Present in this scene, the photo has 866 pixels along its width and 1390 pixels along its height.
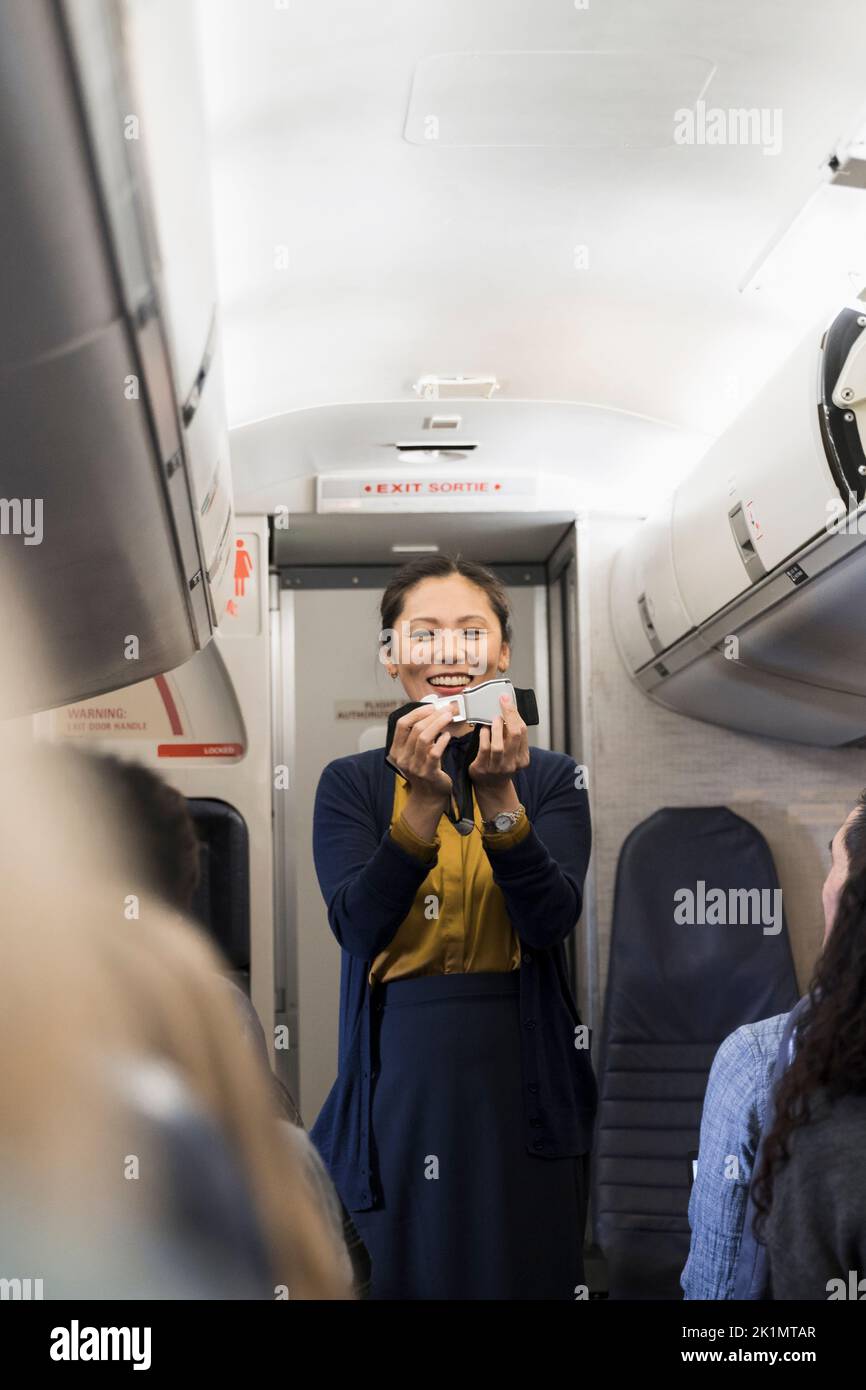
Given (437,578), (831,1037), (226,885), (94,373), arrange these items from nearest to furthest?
1. (94,373)
2. (831,1037)
3. (437,578)
4. (226,885)

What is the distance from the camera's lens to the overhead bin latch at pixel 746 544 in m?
2.48

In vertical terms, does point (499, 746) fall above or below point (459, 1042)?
above

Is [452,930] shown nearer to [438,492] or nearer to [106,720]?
[106,720]

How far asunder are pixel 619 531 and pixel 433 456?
1.78ft

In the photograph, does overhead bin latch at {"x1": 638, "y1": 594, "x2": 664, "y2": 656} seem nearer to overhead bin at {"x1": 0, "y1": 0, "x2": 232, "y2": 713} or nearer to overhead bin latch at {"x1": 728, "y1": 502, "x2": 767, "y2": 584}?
overhead bin latch at {"x1": 728, "y1": 502, "x2": 767, "y2": 584}

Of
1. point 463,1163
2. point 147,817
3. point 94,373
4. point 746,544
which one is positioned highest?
point 746,544

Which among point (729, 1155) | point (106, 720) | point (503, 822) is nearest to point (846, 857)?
point (729, 1155)

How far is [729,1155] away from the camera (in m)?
1.71

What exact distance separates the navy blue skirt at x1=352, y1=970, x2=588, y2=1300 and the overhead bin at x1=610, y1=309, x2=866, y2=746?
94cm

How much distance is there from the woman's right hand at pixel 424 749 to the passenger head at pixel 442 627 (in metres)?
0.16

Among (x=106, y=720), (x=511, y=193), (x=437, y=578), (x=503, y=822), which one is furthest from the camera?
(x=106, y=720)

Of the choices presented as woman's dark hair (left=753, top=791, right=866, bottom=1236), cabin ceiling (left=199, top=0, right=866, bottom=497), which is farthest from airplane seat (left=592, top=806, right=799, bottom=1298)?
woman's dark hair (left=753, top=791, right=866, bottom=1236)

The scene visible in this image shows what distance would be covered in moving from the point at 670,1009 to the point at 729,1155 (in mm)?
1385
